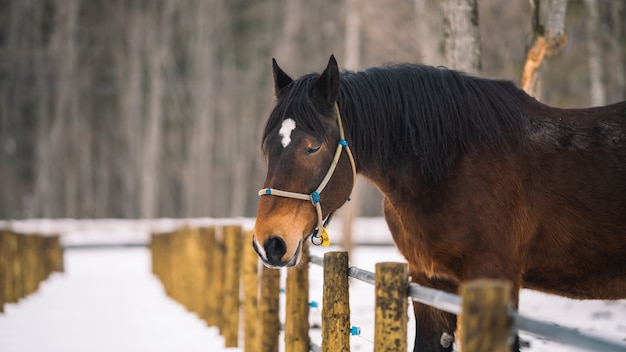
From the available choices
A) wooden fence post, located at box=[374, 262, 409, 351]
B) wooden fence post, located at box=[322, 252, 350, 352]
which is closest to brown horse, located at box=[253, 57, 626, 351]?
wooden fence post, located at box=[322, 252, 350, 352]

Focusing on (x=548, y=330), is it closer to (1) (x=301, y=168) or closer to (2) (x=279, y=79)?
(1) (x=301, y=168)

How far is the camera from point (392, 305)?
2.87 m

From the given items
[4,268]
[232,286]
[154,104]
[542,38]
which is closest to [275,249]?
[232,286]

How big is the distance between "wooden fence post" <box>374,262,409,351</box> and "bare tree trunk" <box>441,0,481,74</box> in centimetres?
378

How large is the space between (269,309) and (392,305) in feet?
8.31

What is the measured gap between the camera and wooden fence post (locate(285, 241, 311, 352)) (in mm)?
4668

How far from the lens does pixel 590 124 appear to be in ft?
12.4

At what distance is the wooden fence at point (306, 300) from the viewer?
2.09 meters

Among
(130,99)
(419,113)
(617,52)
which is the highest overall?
(130,99)

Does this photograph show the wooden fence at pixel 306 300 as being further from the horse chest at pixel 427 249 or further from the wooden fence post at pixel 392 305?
the horse chest at pixel 427 249

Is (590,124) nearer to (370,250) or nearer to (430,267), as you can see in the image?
(430,267)

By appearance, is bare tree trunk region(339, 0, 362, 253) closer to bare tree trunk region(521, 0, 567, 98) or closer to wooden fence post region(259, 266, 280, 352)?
bare tree trunk region(521, 0, 567, 98)

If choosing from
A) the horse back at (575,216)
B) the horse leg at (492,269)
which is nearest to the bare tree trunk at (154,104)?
the horse back at (575,216)

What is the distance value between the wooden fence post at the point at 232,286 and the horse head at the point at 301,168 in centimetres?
297
